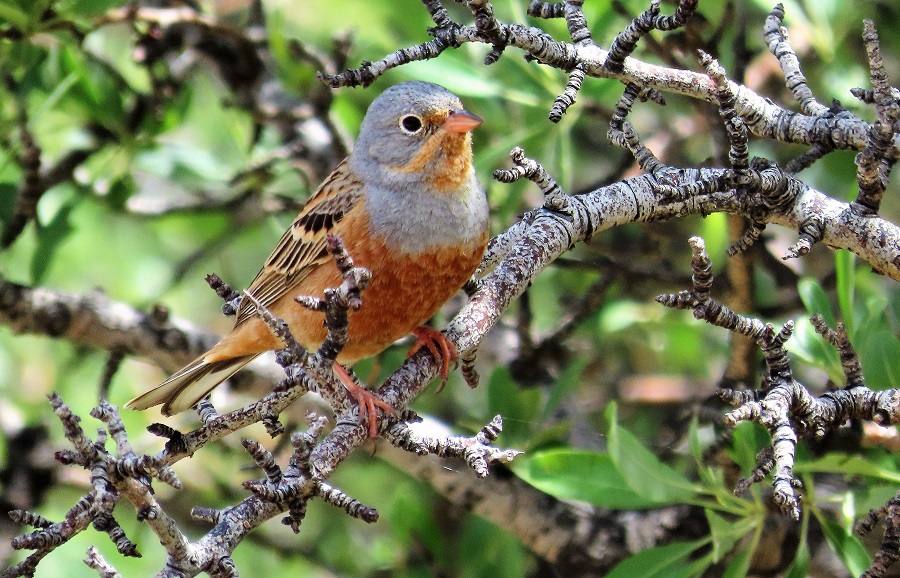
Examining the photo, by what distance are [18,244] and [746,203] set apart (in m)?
5.09

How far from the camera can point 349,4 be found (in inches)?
257

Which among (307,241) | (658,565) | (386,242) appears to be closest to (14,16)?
A: (307,241)

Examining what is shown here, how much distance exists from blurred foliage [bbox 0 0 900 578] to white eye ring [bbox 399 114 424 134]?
513 mm

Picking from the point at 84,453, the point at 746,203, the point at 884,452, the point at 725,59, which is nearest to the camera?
the point at 84,453

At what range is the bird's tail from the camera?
4570 millimetres

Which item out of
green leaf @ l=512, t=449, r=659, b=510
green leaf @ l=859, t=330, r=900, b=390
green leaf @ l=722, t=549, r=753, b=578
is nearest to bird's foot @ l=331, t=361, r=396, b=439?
green leaf @ l=512, t=449, r=659, b=510

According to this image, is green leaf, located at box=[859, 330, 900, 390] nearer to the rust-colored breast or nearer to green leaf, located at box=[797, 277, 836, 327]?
green leaf, located at box=[797, 277, 836, 327]

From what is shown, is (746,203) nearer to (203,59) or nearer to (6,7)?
(6,7)

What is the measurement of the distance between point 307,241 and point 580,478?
5.85 feet

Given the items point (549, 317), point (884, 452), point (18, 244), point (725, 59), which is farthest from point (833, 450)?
point (18, 244)

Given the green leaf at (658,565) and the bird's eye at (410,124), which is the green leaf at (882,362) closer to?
the green leaf at (658,565)

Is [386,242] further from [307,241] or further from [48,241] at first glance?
[48,241]

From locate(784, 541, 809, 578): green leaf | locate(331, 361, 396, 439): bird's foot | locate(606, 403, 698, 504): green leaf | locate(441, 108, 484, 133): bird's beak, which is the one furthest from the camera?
locate(441, 108, 484, 133): bird's beak

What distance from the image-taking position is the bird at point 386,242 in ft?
12.9
